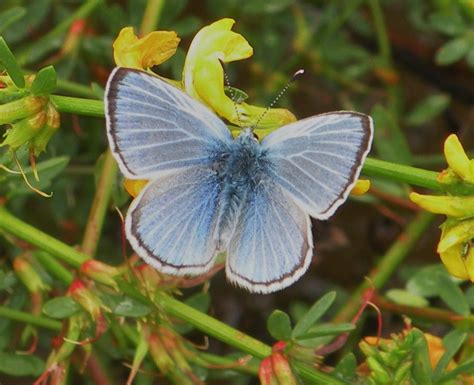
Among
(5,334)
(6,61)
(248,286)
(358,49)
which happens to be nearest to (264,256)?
(248,286)

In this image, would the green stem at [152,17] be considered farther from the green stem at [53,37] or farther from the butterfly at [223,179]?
the butterfly at [223,179]

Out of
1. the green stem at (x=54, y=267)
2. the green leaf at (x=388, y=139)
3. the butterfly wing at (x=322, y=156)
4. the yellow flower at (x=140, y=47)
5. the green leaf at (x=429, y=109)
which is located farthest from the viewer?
the green leaf at (x=429, y=109)

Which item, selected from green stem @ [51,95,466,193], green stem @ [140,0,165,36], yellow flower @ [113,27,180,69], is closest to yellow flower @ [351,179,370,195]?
green stem @ [51,95,466,193]

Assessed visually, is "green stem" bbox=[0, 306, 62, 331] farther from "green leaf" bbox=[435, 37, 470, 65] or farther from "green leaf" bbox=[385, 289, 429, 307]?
"green leaf" bbox=[435, 37, 470, 65]

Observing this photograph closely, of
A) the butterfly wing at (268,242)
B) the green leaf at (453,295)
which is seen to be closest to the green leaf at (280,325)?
the butterfly wing at (268,242)

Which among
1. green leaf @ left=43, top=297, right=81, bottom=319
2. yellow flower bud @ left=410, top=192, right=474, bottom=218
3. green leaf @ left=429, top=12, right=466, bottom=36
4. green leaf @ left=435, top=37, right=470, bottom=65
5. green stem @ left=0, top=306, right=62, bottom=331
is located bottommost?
green stem @ left=0, top=306, right=62, bottom=331

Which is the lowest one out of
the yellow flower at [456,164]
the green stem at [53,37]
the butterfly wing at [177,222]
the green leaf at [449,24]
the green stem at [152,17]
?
the green stem at [53,37]

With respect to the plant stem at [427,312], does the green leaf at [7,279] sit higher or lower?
lower
